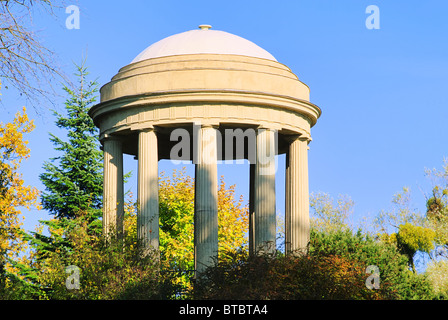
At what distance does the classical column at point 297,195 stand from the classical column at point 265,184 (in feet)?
8.86

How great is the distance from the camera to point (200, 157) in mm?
46656

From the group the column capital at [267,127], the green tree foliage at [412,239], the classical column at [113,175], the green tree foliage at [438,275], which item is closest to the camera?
the column capital at [267,127]

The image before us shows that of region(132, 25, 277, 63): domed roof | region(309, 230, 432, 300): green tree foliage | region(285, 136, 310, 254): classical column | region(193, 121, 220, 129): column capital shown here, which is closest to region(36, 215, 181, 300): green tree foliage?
region(193, 121, 220, 129): column capital

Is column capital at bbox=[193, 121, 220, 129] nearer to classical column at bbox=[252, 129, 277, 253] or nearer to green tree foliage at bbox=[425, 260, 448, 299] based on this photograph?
classical column at bbox=[252, 129, 277, 253]

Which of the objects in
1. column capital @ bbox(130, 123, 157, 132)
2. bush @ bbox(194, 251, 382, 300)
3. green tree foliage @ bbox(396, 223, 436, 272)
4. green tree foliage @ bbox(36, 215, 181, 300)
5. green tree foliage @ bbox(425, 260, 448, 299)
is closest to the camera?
bush @ bbox(194, 251, 382, 300)

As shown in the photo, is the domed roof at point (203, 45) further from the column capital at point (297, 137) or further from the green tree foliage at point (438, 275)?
the green tree foliage at point (438, 275)

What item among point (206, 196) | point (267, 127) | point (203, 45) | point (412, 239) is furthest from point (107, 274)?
point (412, 239)

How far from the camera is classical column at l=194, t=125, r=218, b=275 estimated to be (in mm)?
45969

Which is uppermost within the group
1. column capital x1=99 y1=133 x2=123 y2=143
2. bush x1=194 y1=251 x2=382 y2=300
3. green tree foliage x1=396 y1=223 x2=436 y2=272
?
column capital x1=99 y1=133 x2=123 y2=143

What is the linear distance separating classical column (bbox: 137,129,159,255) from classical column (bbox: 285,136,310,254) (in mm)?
8717

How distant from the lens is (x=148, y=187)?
47156mm

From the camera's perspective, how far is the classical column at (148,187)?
46.7 meters

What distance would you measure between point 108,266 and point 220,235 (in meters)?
30.9

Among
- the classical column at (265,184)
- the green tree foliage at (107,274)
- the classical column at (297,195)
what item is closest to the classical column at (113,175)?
the green tree foliage at (107,274)
